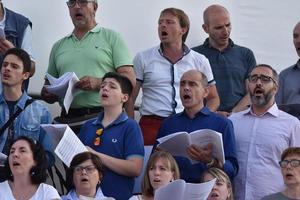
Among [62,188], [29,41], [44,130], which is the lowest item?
[62,188]

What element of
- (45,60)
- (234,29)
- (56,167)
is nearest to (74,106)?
(56,167)

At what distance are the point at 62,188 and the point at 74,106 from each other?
23.7 inches

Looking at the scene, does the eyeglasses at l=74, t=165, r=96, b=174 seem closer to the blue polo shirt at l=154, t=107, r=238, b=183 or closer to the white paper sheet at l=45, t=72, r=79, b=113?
the blue polo shirt at l=154, t=107, r=238, b=183

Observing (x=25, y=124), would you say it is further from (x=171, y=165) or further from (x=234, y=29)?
(x=234, y=29)

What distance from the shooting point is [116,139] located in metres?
6.84

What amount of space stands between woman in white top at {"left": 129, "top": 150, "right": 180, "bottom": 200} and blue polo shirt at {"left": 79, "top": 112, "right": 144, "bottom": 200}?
0.25 m

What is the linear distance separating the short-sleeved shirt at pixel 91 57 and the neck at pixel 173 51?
0.32 m

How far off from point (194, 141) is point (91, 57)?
1.33m

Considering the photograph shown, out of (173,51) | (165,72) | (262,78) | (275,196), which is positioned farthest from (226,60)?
(275,196)

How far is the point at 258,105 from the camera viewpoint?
7.14 metres

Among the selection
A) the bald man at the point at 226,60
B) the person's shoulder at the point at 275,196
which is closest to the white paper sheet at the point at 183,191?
the person's shoulder at the point at 275,196

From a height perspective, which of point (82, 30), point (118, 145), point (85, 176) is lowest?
point (85, 176)

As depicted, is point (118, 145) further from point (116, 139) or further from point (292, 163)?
point (292, 163)

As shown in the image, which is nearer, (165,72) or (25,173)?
(25,173)
